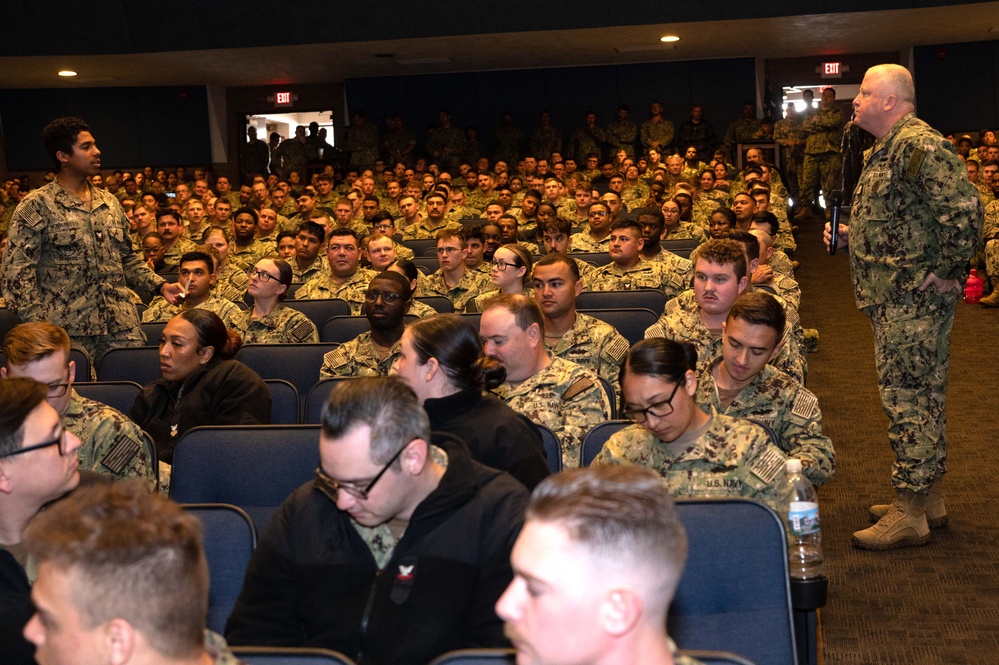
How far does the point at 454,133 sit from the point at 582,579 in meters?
16.0

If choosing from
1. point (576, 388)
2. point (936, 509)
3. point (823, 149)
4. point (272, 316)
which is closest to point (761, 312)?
point (576, 388)

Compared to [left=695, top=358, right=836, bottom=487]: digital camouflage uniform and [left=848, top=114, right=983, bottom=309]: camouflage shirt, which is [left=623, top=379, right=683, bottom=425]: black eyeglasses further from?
[left=848, top=114, right=983, bottom=309]: camouflage shirt

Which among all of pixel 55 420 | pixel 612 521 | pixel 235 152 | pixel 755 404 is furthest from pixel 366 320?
pixel 235 152

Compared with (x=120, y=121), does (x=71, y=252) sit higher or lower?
lower

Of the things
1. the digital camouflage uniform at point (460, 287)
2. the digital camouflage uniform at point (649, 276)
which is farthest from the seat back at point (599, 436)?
the digital camouflage uniform at point (460, 287)

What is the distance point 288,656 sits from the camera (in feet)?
5.54

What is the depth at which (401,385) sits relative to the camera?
2.12m

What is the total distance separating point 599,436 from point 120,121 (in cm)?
1618

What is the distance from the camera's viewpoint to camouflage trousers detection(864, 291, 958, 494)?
3.82 meters

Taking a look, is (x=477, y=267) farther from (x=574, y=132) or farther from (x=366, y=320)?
(x=574, y=132)

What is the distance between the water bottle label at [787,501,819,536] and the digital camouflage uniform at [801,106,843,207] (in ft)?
38.9

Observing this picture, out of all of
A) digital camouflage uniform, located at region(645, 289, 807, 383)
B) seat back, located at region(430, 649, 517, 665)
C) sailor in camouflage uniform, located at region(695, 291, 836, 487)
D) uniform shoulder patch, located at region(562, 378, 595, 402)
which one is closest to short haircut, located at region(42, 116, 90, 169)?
uniform shoulder patch, located at region(562, 378, 595, 402)

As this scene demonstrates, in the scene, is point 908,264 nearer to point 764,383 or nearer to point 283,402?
point 764,383

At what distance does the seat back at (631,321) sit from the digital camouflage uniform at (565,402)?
117 cm
